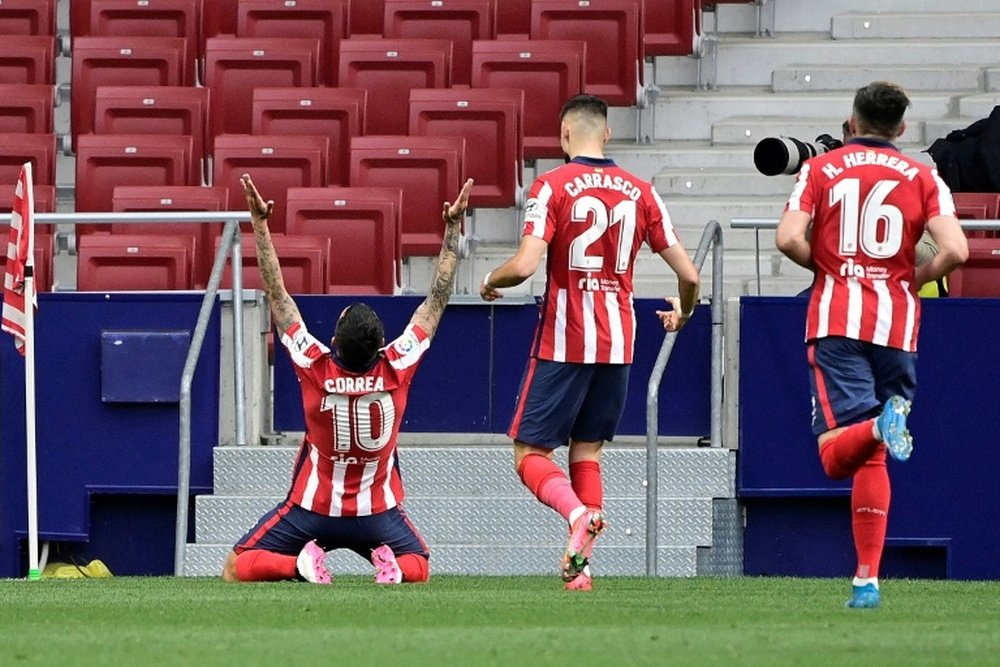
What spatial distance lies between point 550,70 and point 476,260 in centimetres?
140

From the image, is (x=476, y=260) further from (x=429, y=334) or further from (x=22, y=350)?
(x=429, y=334)

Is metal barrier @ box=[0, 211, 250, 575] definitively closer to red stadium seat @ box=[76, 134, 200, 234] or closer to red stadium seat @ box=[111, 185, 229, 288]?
red stadium seat @ box=[111, 185, 229, 288]

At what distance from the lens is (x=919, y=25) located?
1380 cm

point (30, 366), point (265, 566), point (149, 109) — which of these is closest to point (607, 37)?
point (149, 109)

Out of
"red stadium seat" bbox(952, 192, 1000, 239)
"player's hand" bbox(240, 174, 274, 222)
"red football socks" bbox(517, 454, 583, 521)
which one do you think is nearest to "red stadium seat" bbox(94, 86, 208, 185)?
"red stadium seat" bbox(952, 192, 1000, 239)

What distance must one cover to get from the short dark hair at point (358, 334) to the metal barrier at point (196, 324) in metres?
2.36

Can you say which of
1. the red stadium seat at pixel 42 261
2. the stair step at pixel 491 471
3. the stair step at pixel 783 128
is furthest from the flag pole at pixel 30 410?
the stair step at pixel 783 128

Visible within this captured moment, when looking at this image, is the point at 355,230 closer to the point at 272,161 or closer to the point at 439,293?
the point at 272,161

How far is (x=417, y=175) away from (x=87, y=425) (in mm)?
2503

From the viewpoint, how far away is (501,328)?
1050 cm

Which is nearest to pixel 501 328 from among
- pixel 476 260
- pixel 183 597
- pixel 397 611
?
pixel 476 260

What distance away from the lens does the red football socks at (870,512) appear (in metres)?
6.47

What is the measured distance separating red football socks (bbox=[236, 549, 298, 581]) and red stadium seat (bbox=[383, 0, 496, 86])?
19.8 feet

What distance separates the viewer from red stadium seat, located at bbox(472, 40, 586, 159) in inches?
495
